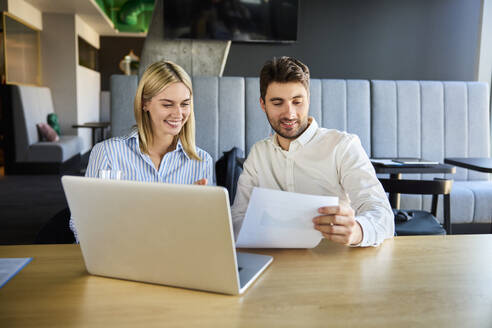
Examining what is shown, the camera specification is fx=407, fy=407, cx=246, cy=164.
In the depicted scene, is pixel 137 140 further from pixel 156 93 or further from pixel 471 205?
pixel 471 205

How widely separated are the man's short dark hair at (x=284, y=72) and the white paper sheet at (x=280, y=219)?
0.73 meters

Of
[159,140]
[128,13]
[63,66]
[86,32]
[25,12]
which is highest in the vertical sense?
[128,13]

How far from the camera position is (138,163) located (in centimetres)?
172

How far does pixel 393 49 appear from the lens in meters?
4.34

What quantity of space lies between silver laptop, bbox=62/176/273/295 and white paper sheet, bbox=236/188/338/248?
149 mm

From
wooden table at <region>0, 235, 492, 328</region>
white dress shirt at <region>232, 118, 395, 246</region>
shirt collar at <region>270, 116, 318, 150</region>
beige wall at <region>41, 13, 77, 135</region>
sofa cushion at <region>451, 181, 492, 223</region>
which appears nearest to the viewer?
wooden table at <region>0, 235, 492, 328</region>

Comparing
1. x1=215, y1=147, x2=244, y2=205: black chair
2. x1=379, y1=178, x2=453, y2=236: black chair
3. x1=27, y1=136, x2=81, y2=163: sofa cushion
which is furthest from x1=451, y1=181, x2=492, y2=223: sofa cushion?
x1=27, y1=136, x2=81, y2=163: sofa cushion

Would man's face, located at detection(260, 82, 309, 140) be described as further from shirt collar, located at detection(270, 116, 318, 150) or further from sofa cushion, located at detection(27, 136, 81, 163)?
sofa cushion, located at detection(27, 136, 81, 163)

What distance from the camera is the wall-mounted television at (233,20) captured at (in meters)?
4.06

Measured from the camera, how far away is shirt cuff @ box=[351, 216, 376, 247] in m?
1.07

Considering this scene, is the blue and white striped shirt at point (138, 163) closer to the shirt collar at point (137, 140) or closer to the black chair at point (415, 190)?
the shirt collar at point (137, 140)

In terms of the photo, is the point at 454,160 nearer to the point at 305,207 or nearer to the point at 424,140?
the point at 424,140

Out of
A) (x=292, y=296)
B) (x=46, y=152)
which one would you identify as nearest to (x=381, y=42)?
(x=292, y=296)

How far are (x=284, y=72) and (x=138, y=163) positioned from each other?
0.71 meters
